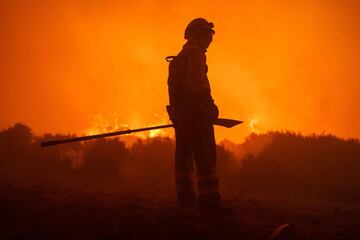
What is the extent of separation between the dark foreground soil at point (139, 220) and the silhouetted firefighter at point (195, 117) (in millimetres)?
453

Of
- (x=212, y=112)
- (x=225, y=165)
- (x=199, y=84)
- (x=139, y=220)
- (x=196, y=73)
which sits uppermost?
(x=196, y=73)

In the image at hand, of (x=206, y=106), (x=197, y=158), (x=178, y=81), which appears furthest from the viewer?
(x=178, y=81)

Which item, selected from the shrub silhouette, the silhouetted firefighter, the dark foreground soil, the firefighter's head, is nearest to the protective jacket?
the silhouetted firefighter

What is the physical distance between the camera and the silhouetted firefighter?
548 centimetres

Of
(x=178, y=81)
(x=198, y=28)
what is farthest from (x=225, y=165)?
(x=198, y=28)

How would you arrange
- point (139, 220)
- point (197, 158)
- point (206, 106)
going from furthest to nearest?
point (206, 106)
point (197, 158)
point (139, 220)

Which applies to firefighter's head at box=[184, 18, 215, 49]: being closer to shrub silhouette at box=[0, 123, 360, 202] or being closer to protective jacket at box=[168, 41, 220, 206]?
protective jacket at box=[168, 41, 220, 206]

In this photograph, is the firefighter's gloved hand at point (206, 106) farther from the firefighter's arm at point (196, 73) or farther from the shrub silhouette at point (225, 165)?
the shrub silhouette at point (225, 165)

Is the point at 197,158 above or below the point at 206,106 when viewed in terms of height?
below

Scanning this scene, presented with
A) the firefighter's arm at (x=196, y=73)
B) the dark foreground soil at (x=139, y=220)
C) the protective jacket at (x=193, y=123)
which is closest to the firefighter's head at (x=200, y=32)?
the protective jacket at (x=193, y=123)

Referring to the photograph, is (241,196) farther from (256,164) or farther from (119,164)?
(119,164)

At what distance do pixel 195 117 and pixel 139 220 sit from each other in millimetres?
1898

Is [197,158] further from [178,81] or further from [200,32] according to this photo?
[200,32]

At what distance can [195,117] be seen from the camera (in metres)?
5.79
